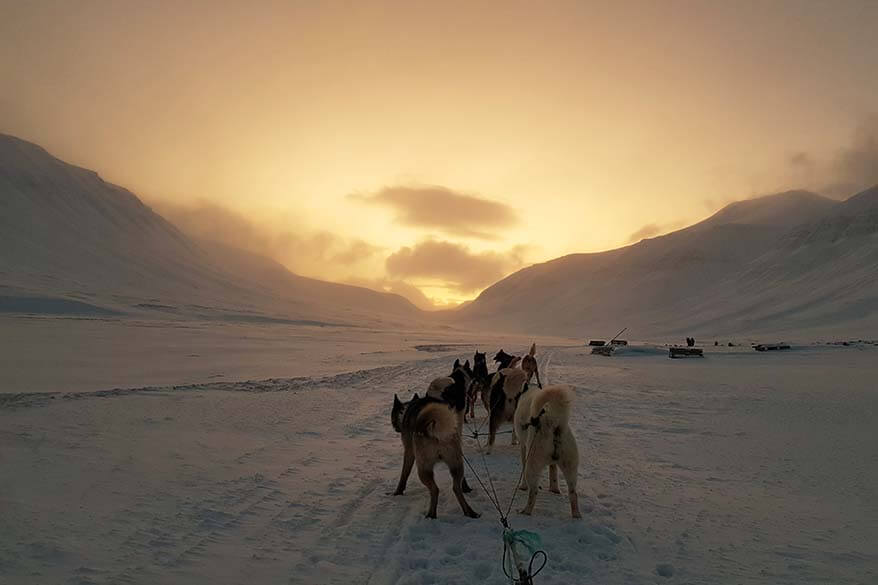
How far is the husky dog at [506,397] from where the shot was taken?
856 centimetres

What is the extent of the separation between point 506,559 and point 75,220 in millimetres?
125436

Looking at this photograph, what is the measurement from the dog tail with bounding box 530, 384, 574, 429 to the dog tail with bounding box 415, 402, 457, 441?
3.00ft

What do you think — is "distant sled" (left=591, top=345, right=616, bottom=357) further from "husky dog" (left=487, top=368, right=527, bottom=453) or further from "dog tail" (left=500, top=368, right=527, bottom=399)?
"dog tail" (left=500, top=368, right=527, bottom=399)

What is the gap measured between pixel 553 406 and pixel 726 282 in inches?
4746

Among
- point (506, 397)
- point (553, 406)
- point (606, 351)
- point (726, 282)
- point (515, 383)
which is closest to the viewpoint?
point (553, 406)

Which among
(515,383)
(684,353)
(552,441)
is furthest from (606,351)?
(552,441)

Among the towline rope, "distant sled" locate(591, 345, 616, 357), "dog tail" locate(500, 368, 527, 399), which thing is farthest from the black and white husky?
"distant sled" locate(591, 345, 616, 357)

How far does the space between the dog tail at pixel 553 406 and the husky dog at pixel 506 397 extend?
104 inches

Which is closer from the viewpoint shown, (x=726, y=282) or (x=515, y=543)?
(x=515, y=543)

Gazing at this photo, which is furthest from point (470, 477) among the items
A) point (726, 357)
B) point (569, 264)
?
point (569, 264)

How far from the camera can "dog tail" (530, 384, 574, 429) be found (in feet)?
18.4

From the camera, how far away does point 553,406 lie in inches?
222

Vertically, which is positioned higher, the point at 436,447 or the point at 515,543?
the point at 436,447

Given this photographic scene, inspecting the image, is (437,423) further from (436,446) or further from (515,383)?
(515,383)
